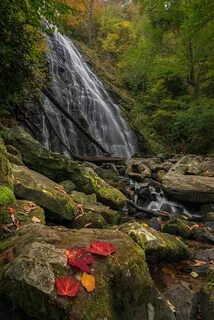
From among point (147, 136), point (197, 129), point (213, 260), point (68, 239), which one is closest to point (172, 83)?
point (147, 136)

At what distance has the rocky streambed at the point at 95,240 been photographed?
2555 millimetres

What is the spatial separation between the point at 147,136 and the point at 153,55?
4.54m

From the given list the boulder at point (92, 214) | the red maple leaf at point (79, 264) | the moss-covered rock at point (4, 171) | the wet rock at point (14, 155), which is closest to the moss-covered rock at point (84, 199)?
the boulder at point (92, 214)

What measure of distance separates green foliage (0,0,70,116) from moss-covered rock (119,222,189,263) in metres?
3.78

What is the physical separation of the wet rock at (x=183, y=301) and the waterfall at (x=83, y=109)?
9.81m

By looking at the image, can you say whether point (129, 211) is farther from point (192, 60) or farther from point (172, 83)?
point (172, 83)

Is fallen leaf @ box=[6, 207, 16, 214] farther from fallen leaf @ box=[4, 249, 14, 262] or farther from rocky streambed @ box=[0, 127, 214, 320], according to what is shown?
fallen leaf @ box=[4, 249, 14, 262]

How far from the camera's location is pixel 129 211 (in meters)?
7.67

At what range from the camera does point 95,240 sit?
3117 mm

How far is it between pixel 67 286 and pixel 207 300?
1.57 m

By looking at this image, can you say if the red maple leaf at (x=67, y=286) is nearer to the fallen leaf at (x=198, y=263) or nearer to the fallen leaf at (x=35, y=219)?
the fallen leaf at (x=35, y=219)

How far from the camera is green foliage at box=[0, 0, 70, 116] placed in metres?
6.20

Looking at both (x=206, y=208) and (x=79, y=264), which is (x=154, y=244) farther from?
(x=206, y=208)

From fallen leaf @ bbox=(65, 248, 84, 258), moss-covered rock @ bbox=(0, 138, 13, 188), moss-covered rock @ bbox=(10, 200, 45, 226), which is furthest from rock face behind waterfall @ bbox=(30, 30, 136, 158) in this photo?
fallen leaf @ bbox=(65, 248, 84, 258)
